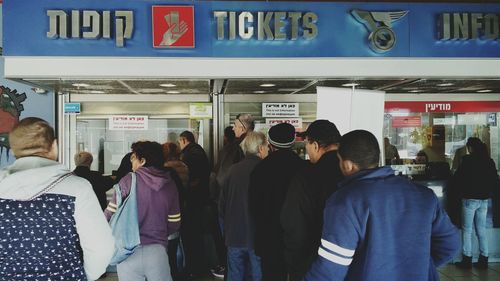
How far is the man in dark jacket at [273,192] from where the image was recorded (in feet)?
12.3

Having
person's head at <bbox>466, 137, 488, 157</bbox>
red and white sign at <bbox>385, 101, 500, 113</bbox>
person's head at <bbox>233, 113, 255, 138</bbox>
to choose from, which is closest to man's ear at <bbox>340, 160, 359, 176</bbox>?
person's head at <bbox>233, 113, 255, 138</bbox>

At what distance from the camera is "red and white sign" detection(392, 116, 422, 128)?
25.5ft

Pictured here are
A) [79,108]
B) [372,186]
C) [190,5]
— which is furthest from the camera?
[79,108]

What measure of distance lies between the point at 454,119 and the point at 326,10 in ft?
12.1

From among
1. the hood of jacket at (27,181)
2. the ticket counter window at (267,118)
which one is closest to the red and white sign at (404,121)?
the ticket counter window at (267,118)

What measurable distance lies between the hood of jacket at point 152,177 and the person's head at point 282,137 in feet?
3.12

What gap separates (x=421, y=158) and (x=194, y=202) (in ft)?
13.3

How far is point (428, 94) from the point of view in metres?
7.73

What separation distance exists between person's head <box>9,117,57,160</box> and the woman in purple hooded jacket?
137 centimetres

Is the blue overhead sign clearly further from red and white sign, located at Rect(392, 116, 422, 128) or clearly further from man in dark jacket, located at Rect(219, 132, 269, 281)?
red and white sign, located at Rect(392, 116, 422, 128)

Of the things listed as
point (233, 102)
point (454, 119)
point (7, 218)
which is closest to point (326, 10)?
point (233, 102)

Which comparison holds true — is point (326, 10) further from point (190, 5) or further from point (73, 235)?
point (73, 235)

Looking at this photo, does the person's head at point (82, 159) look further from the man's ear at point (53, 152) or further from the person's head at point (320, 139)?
the person's head at point (320, 139)

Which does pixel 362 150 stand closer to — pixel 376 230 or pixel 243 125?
pixel 376 230
